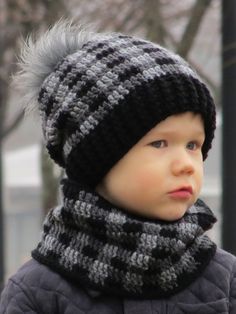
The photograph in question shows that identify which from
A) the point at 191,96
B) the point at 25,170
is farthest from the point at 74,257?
the point at 25,170

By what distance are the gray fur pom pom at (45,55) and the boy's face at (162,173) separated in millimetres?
381

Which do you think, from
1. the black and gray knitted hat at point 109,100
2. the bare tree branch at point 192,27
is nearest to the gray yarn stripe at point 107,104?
the black and gray knitted hat at point 109,100

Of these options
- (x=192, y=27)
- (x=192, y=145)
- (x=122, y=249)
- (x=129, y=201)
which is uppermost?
(x=192, y=27)

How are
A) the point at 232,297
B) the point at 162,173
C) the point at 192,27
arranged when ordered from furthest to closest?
the point at 192,27 < the point at 232,297 < the point at 162,173

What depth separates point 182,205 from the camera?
2.26 meters

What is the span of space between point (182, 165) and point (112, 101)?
0.81 feet

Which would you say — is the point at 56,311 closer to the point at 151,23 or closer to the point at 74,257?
the point at 74,257

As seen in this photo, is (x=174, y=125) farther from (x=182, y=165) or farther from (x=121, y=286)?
(x=121, y=286)

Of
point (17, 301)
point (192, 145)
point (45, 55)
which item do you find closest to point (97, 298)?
point (17, 301)

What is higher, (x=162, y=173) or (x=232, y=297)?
(x=162, y=173)

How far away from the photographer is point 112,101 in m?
2.29

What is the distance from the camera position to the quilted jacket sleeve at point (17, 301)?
2293mm

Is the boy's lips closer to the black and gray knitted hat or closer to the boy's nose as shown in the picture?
the boy's nose

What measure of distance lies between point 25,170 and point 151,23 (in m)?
10.7
